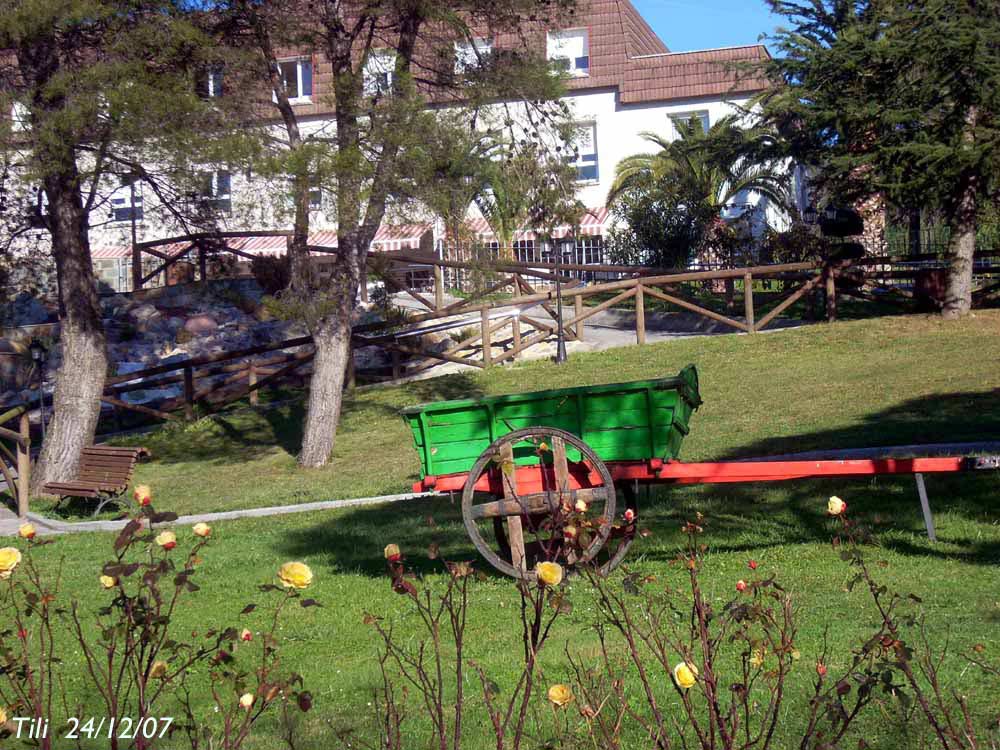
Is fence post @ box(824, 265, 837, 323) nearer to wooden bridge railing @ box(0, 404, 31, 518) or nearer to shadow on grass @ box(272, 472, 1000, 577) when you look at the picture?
shadow on grass @ box(272, 472, 1000, 577)

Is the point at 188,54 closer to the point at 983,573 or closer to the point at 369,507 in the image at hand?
the point at 369,507

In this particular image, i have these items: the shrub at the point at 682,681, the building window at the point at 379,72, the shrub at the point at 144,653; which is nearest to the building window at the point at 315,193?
the building window at the point at 379,72

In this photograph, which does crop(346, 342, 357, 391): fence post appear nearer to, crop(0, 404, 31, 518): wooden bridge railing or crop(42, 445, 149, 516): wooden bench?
crop(42, 445, 149, 516): wooden bench

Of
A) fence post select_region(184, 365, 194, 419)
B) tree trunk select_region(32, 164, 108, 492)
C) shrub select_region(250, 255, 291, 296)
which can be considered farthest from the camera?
shrub select_region(250, 255, 291, 296)

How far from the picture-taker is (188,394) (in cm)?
1998

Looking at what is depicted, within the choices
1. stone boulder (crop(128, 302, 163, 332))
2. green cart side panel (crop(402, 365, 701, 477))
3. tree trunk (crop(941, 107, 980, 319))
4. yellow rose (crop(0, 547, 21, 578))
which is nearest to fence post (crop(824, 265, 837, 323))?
tree trunk (crop(941, 107, 980, 319))

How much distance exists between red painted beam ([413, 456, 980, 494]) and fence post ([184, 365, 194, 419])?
13247 mm

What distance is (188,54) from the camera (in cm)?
1390

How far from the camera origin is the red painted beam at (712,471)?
7105 millimetres

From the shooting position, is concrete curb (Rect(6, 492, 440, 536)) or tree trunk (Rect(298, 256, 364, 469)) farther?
tree trunk (Rect(298, 256, 364, 469))

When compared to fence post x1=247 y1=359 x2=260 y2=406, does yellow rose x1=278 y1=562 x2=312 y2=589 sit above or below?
above

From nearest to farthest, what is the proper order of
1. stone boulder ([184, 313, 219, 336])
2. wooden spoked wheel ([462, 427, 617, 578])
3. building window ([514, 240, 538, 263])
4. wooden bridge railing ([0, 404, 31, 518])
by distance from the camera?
wooden spoked wheel ([462, 427, 617, 578])
wooden bridge railing ([0, 404, 31, 518])
stone boulder ([184, 313, 219, 336])
building window ([514, 240, 538, 263])

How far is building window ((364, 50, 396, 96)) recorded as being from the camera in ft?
49.0

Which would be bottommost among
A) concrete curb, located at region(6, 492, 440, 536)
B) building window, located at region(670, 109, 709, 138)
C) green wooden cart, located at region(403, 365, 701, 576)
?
concrete curb, located at region(6, 492, 440, 536)
